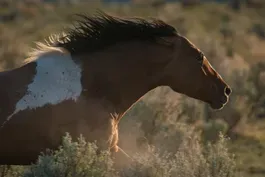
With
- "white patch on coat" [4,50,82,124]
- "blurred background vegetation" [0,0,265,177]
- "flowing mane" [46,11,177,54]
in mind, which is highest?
"flowing mane" [46,11,177,54]

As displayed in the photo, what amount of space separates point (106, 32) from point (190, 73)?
40.6 inches

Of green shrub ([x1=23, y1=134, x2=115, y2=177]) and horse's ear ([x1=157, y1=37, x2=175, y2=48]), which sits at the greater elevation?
horse's ear ([x1=157, y1=37, x2=175, y2=48])

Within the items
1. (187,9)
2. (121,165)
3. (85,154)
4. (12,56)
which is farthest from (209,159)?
(187,9)

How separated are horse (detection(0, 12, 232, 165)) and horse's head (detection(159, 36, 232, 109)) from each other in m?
0.01

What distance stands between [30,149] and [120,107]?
108cm

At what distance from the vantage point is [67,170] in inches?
309

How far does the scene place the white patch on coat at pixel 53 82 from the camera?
8.53 meters

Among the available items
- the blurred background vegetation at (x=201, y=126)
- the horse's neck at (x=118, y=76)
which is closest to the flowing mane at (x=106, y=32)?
the horse's neck at (x=118, y=76)

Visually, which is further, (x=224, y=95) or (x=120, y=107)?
(x=224, y=95)

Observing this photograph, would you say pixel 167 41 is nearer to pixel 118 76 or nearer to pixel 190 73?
pixel 190 73

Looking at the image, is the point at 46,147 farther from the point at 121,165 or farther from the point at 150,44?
the point at 150,44

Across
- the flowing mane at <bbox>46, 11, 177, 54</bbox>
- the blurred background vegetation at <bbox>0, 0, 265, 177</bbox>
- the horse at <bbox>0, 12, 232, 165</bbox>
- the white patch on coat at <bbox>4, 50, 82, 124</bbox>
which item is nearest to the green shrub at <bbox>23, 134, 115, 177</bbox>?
the blurred background vegetation at <bbox>0, 0, 265, 177</bbox>

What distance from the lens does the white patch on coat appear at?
8531 mm

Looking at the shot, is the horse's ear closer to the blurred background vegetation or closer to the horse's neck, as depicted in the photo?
the horse's neck
